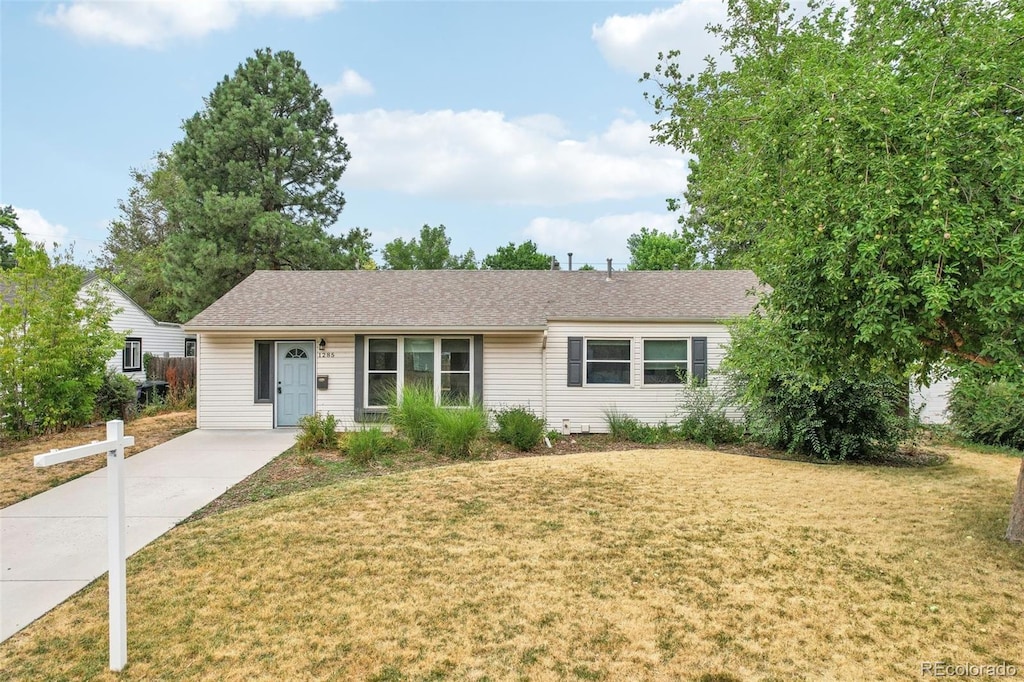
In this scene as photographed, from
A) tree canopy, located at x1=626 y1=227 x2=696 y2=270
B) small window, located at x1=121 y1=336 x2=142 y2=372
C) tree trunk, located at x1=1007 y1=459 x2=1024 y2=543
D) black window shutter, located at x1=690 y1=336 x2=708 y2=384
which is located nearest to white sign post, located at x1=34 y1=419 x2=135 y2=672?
tree trunk, located at x1=1007 y1=459 x2=1024 y2=543

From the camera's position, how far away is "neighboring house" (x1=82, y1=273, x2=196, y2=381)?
52.5ft

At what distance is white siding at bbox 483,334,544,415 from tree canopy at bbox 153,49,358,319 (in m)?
12.0

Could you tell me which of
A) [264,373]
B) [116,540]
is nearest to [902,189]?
[116,540]

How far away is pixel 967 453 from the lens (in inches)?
369

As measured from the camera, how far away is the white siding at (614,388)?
11078 millimetres

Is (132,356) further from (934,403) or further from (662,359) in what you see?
(934,403)

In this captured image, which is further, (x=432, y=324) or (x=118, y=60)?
(x=118, y=60)

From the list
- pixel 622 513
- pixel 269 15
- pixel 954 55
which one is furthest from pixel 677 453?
pixel 269 15

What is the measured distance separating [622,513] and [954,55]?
15.0 ft

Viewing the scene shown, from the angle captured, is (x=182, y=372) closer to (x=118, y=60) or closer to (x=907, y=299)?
(x=118, y=60)

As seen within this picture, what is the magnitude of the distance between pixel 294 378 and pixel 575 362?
5984mm

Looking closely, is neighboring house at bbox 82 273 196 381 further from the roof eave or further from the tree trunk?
the tree trunk

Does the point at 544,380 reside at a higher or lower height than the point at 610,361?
lower

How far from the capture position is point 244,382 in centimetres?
1122
